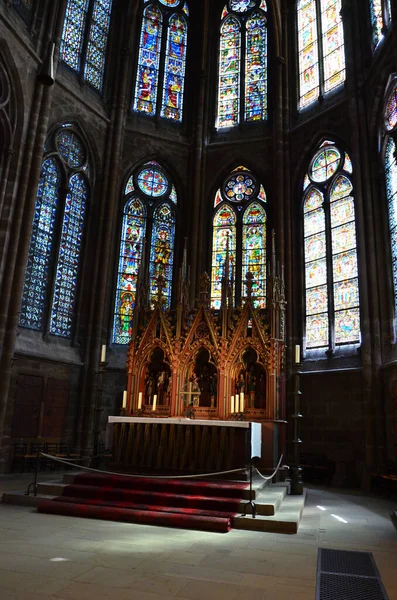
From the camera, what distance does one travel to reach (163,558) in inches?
209

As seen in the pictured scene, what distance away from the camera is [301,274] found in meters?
16.4

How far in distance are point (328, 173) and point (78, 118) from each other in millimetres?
8901

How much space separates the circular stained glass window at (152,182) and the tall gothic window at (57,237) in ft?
7.65

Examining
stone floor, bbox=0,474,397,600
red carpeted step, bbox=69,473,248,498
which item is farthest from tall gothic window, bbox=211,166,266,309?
stone floor, bbox=0,474,397,600

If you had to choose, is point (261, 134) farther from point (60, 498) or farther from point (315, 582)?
point (315, 582)

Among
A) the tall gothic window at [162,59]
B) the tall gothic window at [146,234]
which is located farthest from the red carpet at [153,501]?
the tall gothic window at [162,59]

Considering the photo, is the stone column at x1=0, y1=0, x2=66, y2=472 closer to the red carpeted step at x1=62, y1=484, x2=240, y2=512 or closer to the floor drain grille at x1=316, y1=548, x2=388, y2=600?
the red carpeted step at x1=62, y1=484, x2=240, y2=512

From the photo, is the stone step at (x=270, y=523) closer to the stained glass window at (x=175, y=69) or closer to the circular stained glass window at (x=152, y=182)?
the circular stained glass window at (x=152, y=182)

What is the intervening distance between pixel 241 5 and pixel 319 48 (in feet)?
17.2

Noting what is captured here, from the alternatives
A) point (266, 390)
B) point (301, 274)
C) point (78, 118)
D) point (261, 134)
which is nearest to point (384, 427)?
point (266, 390)

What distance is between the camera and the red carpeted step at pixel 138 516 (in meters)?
6.93

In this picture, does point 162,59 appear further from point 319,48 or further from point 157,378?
point 157,378

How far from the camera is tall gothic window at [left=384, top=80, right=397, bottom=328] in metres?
13.7

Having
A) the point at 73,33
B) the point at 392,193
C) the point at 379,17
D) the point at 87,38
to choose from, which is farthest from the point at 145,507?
the point at 87,38
